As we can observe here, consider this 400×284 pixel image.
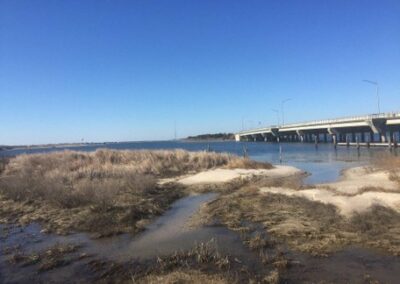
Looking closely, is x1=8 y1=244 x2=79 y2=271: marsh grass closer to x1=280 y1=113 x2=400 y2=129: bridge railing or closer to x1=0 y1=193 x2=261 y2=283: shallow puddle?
x1=0 y1=193 x2=261 y2=283: shallow puddle

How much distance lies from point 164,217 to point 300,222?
589cm

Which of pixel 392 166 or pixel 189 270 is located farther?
pixel 392 166

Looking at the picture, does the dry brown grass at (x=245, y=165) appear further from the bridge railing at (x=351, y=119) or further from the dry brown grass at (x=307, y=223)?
the bridge railing at (x=351, y=119)

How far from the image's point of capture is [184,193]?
77.7 ft

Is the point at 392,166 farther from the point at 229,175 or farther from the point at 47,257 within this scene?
the point at 47,257

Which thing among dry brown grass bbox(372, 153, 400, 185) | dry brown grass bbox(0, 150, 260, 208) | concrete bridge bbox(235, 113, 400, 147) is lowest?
dry brown grass bbox(372, 153, 400, 185)

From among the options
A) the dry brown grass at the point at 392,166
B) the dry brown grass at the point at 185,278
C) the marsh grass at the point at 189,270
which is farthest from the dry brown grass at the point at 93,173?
the dry brown grass at the point at 392,166

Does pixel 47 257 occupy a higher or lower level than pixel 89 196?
lower

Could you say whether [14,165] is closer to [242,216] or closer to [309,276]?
[242,216]

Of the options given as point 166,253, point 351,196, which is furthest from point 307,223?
point 166,253

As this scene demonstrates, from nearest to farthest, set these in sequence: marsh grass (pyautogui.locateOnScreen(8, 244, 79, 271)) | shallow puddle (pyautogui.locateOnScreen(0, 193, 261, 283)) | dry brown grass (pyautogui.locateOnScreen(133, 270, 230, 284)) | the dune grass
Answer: dry brown grass (pyautogui.locateOnScreen(133, 270, 230, 284)) < shallow puddle (pyautogui.locateOnScreen(0, 193, 261, 283)) < marsh grass (pyautogui.locateOnScreen(8, 244, 79, 271)) < the dune grass

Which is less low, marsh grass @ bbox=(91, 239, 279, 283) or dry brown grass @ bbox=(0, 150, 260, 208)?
dry brown grass @ bbox=(0, 150, 260, 208)

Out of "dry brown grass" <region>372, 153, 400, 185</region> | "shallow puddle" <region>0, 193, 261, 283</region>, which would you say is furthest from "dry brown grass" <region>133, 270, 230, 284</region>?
"dry brown grass" <region>372, 153, 400, 185</region>

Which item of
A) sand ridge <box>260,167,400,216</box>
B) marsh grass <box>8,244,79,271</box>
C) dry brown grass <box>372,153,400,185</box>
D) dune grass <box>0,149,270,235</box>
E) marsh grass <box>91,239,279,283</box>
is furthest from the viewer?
dry brown grass <box>372,153,400,185</box>
